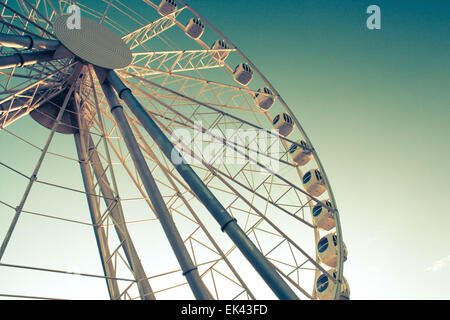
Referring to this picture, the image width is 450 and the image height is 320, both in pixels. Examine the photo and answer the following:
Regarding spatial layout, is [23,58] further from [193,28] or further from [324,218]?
[324,218]

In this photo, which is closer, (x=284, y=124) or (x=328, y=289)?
(x=328, y=289)

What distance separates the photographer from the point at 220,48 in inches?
625

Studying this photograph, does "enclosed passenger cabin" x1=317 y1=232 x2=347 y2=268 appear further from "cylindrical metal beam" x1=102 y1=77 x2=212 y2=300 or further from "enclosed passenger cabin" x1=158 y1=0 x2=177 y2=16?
"enclosed passenger cabin" x1=158 y1=0 x2=177 y2=16

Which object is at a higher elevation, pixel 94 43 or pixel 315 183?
pixel 94 43

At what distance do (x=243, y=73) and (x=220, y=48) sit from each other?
160 cm

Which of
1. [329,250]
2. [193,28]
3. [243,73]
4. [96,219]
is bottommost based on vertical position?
[329,250]

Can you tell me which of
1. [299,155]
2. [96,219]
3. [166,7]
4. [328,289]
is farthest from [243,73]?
[328,289]

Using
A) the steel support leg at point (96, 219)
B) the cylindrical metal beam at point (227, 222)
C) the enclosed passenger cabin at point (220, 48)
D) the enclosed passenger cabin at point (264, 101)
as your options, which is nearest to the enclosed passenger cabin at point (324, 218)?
the enclosed passenger cabin at point (264, 101)

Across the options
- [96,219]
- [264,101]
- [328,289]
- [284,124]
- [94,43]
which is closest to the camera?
[328,289]

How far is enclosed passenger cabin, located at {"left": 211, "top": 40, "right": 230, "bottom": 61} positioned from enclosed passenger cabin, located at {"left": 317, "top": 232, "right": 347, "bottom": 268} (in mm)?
9582

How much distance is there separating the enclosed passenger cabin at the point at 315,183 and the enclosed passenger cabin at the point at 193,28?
28.0ft

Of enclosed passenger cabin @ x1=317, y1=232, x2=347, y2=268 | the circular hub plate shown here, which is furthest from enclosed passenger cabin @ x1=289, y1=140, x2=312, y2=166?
the circular hub plate

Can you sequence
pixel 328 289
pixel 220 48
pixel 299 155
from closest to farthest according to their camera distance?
pixel 328 289
pixel 299 155
pixel 220 48

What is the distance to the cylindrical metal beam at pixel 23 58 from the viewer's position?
822 cm
